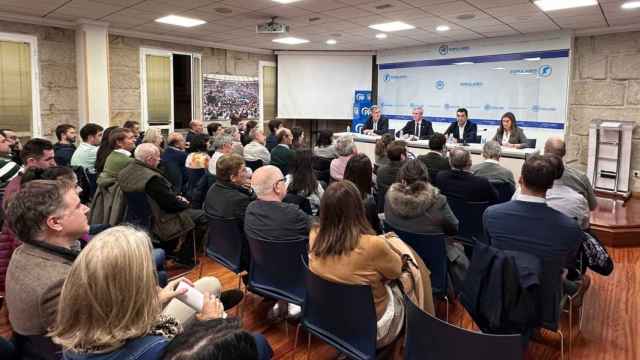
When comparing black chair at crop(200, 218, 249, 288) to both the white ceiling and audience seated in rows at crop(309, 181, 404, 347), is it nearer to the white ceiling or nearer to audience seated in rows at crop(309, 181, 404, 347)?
audience seated in rows at crop(309, 181, 404, 347)

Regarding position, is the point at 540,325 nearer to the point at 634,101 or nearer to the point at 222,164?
the point at 222,164

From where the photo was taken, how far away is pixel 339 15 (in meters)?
7.07

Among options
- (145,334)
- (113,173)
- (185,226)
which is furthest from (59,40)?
(145,334)

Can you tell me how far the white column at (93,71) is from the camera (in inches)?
317

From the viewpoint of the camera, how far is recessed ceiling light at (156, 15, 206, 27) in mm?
7535

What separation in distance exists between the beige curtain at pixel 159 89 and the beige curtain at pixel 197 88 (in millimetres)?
628

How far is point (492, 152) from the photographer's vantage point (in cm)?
446

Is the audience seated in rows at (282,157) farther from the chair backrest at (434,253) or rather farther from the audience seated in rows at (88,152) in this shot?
the chair backrest at (434,253)

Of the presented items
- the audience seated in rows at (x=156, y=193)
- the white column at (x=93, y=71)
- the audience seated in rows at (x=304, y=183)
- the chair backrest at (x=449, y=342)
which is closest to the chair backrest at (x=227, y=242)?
the audience seated in rows at (x=156, y=193)

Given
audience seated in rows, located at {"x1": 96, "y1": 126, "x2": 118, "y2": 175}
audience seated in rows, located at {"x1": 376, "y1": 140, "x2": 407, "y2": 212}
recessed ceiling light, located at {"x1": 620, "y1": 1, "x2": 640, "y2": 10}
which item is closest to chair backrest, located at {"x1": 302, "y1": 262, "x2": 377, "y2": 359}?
audience seated in rows, located at {"x1": 376, "y1": 140, "x2": 407, "y2": 212}

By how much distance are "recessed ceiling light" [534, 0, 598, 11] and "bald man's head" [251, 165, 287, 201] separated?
5048mm

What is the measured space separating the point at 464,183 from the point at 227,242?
1.98m

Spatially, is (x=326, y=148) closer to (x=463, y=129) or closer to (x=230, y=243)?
(x=463, y=129)

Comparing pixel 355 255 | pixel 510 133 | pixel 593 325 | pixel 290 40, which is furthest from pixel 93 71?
pixel 593 325
